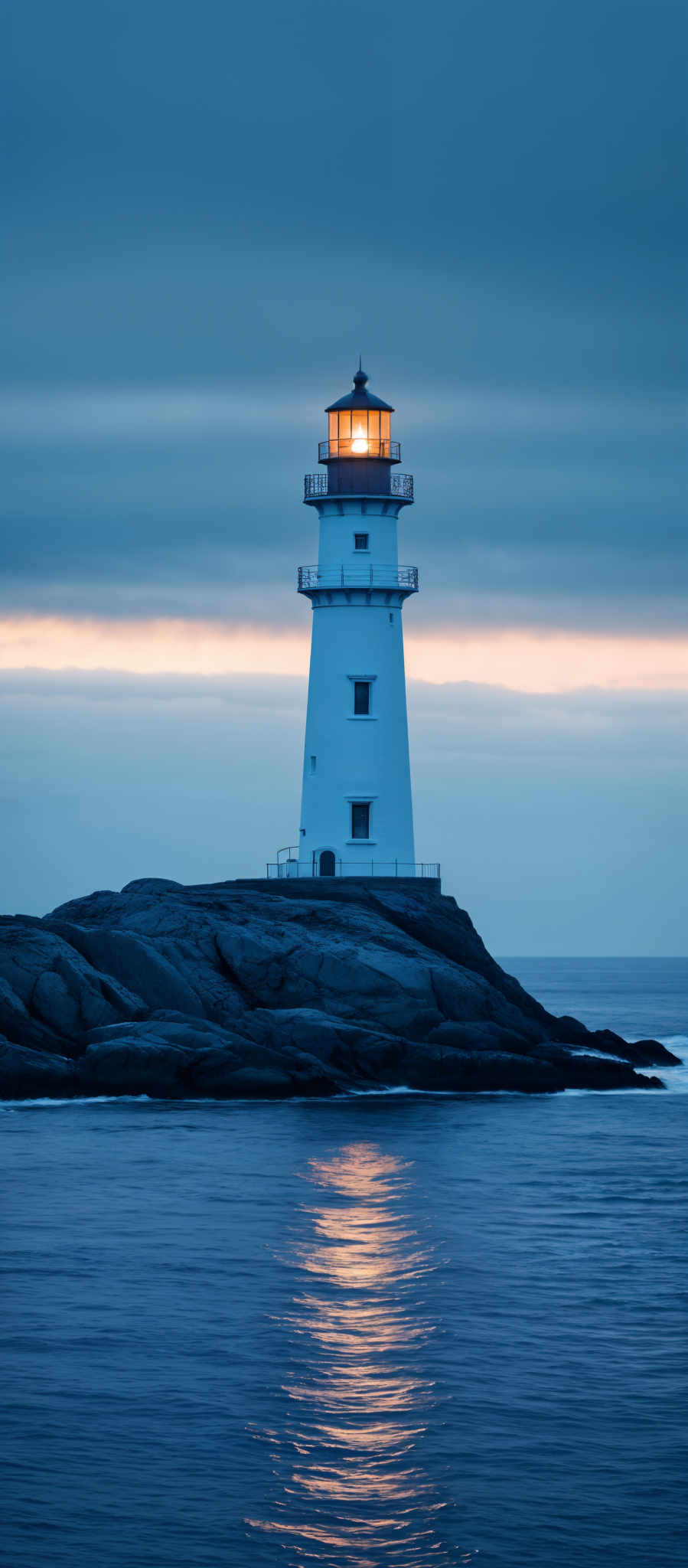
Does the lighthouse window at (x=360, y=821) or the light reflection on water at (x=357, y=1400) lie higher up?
the lighthouse window at (x=360, y=821)

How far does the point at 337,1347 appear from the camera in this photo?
18.5 meters

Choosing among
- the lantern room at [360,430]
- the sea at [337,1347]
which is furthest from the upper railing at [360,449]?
the sea at [337,1347]

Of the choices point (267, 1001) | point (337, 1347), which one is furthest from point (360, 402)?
point (337, 1347)

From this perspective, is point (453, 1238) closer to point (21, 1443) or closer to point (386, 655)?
point (21, 1443)

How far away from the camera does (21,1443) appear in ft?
50.0

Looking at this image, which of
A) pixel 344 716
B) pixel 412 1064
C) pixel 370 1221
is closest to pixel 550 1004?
pixel 344 716

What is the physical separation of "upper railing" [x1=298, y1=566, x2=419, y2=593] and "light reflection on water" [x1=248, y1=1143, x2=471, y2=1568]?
70.2 feet

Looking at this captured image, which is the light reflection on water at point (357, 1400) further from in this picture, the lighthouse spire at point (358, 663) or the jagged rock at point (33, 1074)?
the lighthouse spire at point (358, 663)

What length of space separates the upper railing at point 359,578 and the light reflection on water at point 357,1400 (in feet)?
70.2

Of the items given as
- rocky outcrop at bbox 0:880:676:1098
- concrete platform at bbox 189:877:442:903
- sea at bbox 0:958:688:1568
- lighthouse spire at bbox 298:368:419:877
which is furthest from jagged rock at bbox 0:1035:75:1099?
lighthouse spire at bbox 298:368:419:877

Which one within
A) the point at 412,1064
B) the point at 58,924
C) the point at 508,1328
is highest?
the point at 58,924

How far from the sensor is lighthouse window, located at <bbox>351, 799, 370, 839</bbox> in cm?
4475

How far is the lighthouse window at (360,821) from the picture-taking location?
147 ft

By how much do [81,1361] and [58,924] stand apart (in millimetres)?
20731
